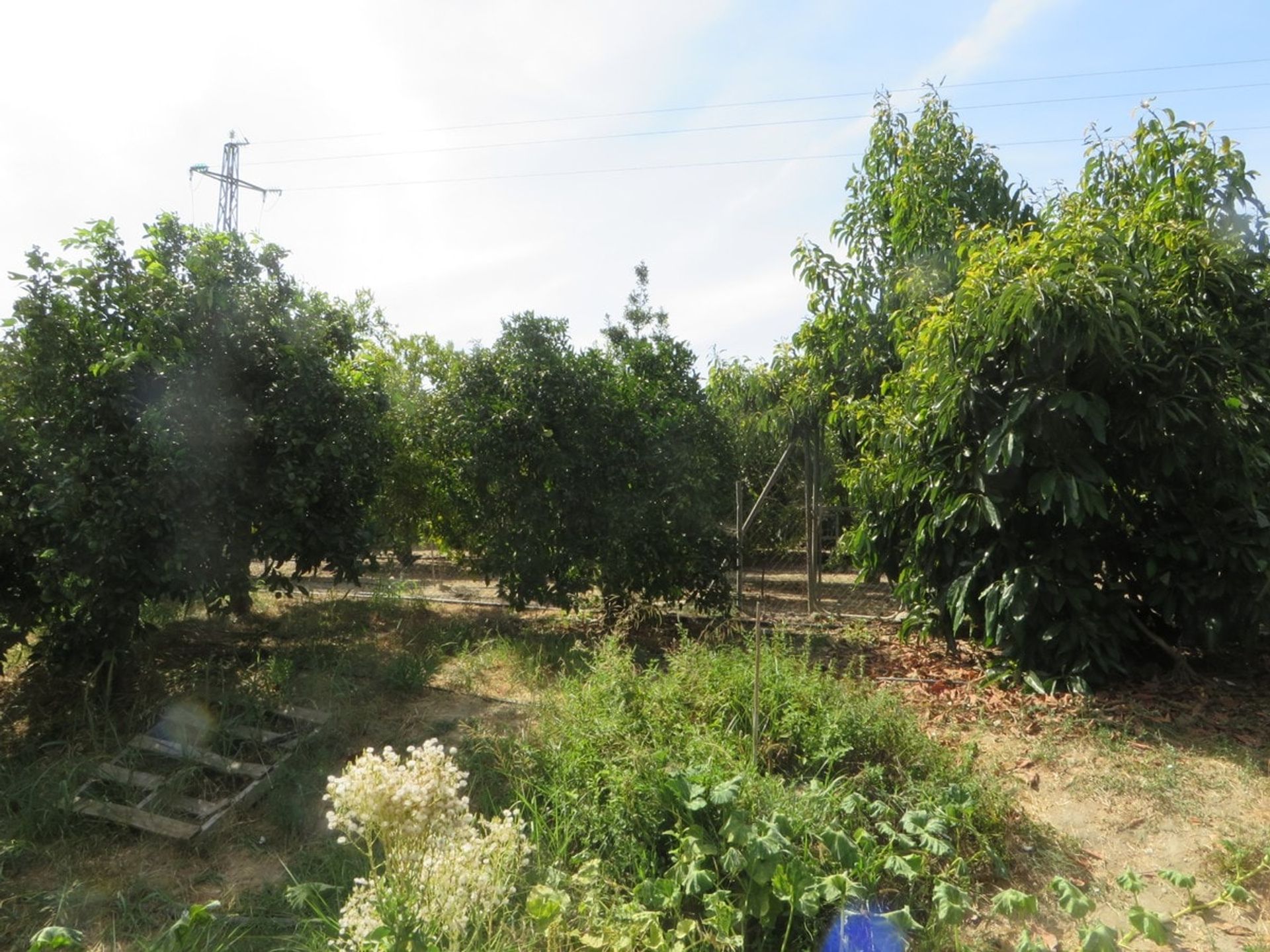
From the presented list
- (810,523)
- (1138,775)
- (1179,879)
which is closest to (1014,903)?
(1179,879)

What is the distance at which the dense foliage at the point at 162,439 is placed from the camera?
555 cm

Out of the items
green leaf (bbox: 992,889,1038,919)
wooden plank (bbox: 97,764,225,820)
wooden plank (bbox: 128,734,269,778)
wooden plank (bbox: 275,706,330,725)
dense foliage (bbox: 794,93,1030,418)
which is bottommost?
wooden plank (bbox: 97,764,225,820)

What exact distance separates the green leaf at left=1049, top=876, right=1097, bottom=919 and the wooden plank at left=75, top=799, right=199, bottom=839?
3944mm

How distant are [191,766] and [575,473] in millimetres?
3735

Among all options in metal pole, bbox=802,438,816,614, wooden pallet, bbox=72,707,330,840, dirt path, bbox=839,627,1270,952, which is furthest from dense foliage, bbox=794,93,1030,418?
wooden pallet, bbox=72,707,330,840

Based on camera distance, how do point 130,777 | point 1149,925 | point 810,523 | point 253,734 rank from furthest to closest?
point 810,523 → point 253,734 → point 130,777 → point 1149,925

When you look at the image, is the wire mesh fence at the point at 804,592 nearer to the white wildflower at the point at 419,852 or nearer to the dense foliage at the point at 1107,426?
the dense foliage at the point at 1107,426

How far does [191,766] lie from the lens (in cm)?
517

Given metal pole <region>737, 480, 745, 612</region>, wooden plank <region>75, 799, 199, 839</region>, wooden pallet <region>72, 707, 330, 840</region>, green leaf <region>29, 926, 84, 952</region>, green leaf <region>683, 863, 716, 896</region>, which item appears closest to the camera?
green leaf <region>29, 926, 84, 952</region>

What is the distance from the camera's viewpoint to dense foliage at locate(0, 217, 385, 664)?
5.55 metres

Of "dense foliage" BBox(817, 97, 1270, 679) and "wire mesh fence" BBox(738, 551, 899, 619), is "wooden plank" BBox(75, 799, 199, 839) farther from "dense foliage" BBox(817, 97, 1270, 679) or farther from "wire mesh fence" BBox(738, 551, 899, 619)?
"dense foliage" BBox(817, 97, 1270, 679)

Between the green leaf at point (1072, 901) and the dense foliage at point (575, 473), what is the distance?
4.64 meters

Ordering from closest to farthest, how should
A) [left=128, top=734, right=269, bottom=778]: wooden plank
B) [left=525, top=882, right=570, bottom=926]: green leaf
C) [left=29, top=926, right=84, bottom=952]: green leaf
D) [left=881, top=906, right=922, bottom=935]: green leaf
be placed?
[left=29, top=926, right=84, bottom=952]: green leaf → [left=525, top=882, right=570, bottom=926]: green leaf → [left=881, top=906, right=922, bottom=935]: green leaf → [left=128, top=734, right=269, bottom=778]: wooden plank

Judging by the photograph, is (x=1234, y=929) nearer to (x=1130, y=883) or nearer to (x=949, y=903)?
(x=1130, y=883)
